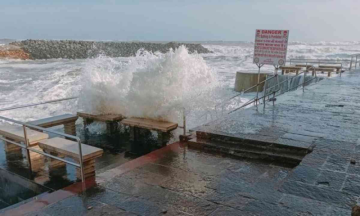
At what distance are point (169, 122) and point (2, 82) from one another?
21017mm

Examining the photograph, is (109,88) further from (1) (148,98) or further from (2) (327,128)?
(2) (327,128)

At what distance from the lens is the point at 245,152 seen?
5.66m

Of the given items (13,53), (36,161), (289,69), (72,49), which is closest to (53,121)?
(36,161)

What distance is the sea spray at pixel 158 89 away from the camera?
7.32 meters

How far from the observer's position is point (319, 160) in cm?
489

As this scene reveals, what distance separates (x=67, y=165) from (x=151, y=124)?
6.51ft

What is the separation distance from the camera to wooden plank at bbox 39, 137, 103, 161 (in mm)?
4820

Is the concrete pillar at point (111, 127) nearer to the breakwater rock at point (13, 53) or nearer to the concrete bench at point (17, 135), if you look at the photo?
the concrete bench at point (17, 135)

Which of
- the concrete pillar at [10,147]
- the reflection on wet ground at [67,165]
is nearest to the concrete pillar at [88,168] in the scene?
the reflection on wet ground at [67,165]

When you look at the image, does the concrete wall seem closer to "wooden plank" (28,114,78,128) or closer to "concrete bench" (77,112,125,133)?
"concrete bench" (77,112,125,133)

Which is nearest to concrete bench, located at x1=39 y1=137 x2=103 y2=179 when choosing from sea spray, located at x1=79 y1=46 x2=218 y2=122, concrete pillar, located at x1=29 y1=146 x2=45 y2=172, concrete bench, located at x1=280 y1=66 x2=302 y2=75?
concrete pillar, located at x1=29 y1=146 x2=45 y2=172

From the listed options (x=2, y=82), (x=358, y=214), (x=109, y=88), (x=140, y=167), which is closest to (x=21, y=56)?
(x=2, y=82)

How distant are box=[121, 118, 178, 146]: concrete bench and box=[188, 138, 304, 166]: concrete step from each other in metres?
0.72

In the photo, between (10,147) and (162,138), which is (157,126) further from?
(10,147)
